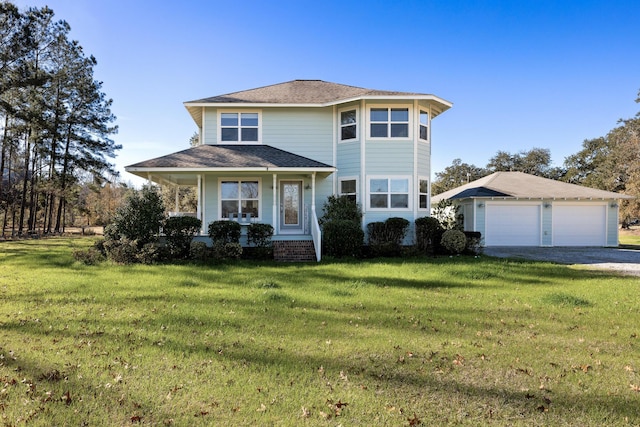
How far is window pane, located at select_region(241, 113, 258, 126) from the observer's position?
16.7 meters

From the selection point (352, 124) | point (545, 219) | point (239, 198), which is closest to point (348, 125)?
point (352, 124)

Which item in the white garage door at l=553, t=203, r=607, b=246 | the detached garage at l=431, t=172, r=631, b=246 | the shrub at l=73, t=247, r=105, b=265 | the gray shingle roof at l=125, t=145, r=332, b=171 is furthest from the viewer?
the white garage door at l=553, t=203, r=607, b=246

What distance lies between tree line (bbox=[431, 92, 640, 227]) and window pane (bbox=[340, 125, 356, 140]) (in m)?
25.5

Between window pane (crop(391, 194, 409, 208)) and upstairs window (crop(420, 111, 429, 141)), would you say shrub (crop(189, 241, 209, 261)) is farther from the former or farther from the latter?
upstairs window (crop(420, 111, 429, 141))

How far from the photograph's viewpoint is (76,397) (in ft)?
11.4

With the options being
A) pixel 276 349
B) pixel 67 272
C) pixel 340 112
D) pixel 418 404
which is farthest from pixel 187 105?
pixel 418 404

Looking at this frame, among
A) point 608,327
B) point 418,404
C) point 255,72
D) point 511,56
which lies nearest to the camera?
point 418,404

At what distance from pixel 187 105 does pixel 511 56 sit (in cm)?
1631

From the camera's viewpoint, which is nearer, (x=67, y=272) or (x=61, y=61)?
(x=67, y=272)

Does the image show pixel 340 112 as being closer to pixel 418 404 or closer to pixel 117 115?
pixel 418 404

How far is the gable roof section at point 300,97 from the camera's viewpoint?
50.2 feet

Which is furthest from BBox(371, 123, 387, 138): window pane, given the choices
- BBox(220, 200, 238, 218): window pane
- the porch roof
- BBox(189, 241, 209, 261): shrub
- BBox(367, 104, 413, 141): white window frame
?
BBox(189, 241, 209, 261): shrub

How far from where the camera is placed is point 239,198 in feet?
52.0

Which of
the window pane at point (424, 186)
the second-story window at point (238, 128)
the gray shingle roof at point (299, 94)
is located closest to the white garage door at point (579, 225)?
the window pane at point (424, 186)
